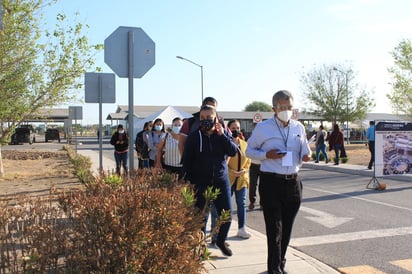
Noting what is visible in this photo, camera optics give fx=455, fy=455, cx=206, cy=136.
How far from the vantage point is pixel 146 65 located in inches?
253

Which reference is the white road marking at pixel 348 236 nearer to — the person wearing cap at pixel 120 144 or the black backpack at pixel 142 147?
the black backpack at pixel 142 147

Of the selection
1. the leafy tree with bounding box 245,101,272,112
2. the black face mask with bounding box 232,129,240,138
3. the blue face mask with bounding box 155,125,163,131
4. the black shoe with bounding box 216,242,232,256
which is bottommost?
the black shoe with bounding box 216,242,232,256

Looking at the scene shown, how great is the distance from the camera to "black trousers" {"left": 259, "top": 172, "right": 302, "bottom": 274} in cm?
464

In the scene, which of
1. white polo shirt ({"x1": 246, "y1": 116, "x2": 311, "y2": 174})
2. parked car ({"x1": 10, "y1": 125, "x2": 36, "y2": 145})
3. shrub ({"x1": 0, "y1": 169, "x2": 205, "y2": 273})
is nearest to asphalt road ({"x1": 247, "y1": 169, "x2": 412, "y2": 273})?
white polo shirt ({"x1": 246, "y1": 116, "x2": 311, "y2": 174})

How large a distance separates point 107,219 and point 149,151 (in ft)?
27.2

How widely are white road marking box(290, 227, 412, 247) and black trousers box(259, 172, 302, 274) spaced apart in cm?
206

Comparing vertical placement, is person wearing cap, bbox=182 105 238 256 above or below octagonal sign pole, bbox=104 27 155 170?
below

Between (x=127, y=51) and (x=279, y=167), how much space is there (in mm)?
2951

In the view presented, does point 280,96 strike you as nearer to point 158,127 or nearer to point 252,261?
point 252,261

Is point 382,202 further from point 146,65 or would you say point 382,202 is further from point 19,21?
point 19,21

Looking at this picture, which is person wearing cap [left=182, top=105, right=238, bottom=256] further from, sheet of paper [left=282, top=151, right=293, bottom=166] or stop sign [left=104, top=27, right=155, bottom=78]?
stop sign [left=104, top=27, right=155, bottom=78]

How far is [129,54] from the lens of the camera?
6.36 meters

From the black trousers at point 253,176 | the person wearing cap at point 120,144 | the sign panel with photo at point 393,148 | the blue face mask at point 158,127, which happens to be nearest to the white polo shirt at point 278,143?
the black trousers at point 253,176

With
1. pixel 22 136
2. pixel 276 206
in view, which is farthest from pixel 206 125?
pixel 22 136
